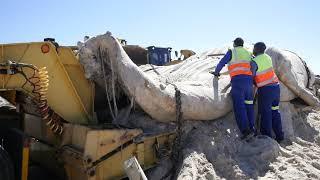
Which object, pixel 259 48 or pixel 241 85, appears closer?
pixel 241 85

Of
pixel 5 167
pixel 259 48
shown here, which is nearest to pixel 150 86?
pixel 5 167

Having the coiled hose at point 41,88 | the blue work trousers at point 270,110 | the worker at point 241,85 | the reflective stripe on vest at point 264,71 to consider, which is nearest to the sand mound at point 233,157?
the worker at point 241,85

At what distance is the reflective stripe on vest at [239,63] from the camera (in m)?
7.25

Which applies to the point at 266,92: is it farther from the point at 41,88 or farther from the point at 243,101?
the point at 41,88

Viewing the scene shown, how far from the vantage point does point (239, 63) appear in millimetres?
7293

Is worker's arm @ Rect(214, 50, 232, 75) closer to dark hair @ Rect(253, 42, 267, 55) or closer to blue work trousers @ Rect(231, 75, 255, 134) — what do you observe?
blue work trousers @ Rect(231, 75, 255, 134)

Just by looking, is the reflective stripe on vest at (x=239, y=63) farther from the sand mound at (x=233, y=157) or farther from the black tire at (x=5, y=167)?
the black tire at (x=5, y=167)

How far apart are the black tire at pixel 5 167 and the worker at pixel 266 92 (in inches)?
154

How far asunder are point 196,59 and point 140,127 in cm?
260

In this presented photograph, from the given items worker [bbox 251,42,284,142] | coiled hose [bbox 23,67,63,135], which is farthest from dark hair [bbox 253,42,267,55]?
coiled hose [bbox 23,67,63,135]

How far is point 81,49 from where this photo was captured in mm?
6625

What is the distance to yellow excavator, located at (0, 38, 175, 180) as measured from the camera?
19.1 ft

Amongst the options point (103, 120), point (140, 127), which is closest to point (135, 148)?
point (140, 127)

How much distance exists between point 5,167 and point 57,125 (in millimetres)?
1077
